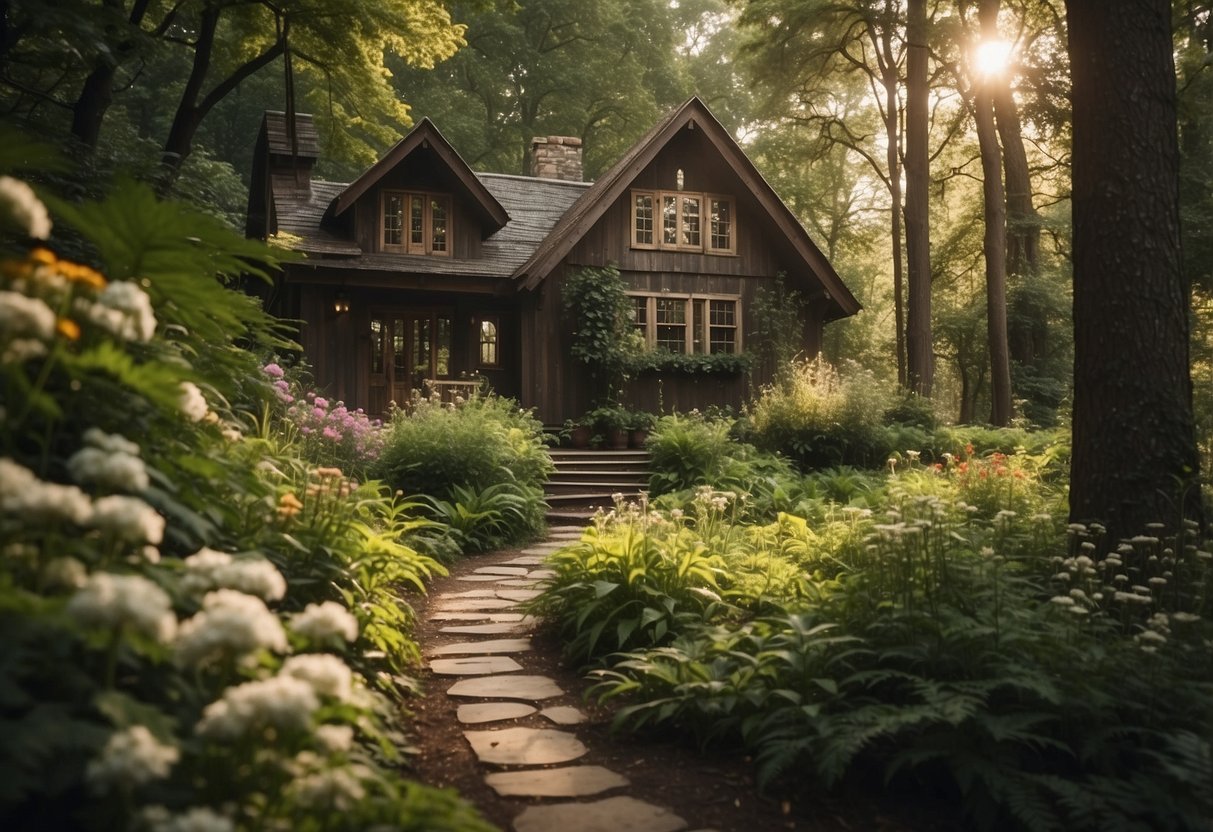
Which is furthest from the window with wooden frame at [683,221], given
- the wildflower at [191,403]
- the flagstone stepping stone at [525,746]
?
the wildflower at [191,403]

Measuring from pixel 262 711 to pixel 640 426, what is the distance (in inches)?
526

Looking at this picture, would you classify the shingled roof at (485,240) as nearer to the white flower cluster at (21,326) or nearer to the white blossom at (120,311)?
the white blossom at (120,311)

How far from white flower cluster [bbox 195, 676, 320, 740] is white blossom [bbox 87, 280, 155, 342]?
1.01 m

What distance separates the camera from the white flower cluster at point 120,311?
2.13 meters

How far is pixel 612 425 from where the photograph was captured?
1486 cm

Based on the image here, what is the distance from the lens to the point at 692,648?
4133mm

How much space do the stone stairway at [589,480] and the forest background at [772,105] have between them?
5.27 meters

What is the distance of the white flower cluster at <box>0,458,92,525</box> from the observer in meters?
1.72

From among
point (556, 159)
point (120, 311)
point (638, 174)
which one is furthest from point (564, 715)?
point (556, 159)

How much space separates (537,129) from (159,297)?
28197 millimetres

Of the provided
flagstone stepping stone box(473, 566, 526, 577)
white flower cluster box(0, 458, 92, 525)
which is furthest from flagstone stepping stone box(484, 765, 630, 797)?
flagstone stepping stone box(473, 566, 526, 577)

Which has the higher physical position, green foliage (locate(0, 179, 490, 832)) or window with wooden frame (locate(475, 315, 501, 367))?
window with wooden frame (locate(475, 315, 501, 367))

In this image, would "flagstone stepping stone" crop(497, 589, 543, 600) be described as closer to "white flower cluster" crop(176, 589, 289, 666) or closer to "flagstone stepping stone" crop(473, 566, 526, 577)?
"flagstone stepping stone" crop(473, 566, 526, 577)

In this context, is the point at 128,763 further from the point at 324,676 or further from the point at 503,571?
the point at 503,571
